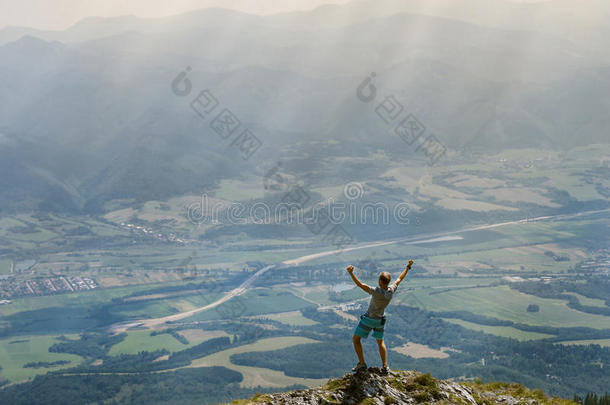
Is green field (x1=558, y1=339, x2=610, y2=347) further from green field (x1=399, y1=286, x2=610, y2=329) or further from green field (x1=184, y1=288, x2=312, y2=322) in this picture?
green field (x1=184, y1=288, x2=312, y2=322)

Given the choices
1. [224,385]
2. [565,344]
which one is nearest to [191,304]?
[224,385]

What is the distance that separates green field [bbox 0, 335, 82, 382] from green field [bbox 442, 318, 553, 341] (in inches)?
3911

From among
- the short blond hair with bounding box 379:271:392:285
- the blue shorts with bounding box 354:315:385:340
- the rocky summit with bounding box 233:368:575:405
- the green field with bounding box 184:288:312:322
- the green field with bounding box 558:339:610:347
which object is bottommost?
the green field with bounding box 558:339:610:347

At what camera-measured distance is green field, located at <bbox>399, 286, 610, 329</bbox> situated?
505ft

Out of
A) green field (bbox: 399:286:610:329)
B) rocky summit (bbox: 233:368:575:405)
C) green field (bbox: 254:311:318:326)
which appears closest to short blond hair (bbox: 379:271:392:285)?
rocky summit (bbox: 233:368:575:405)

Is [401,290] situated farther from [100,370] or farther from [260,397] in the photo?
[260,397]

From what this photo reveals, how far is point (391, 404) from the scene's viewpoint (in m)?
16.8

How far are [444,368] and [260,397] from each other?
107510mm

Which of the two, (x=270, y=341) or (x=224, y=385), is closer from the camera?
(x=224, y=385)

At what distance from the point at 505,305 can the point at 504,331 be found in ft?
75.0

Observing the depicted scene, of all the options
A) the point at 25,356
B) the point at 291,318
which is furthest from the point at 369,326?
the point at 25,356

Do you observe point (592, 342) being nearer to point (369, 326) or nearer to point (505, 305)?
point (505, 305)

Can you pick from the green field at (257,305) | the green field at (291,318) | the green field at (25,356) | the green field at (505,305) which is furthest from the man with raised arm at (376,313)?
the green field at (257,305)

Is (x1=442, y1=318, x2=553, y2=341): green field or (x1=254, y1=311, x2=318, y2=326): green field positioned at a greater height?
(x1=254, y1=311, x2=318, y2=326): green field
